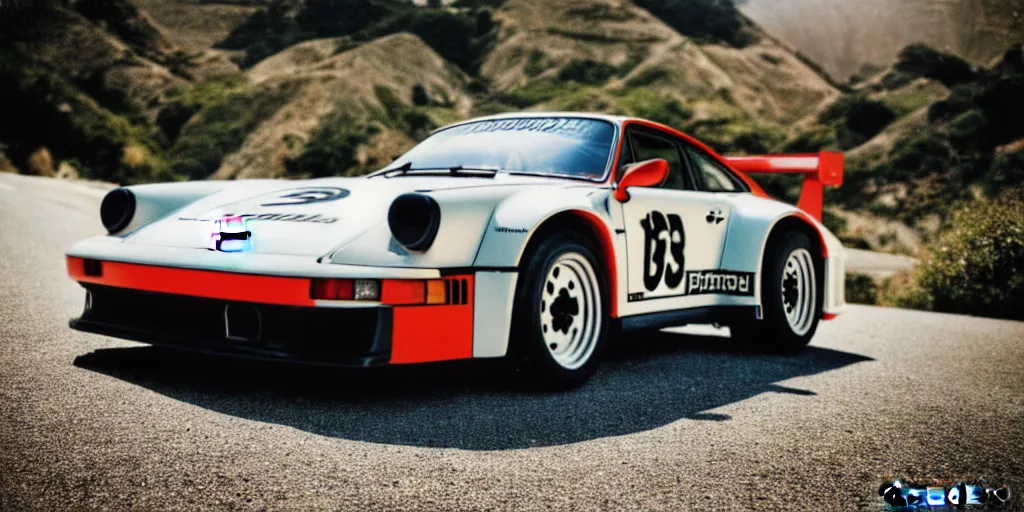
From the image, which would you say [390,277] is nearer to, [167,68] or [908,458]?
[908,458]

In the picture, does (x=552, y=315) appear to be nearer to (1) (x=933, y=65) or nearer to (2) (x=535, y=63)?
(1) (x=933, y=65)

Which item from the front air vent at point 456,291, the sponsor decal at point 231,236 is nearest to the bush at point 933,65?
the front air vent at point 456,291

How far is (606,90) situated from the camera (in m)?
75.5

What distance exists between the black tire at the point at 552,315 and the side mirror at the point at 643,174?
33 cm

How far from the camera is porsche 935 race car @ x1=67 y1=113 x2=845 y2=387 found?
3.16 m

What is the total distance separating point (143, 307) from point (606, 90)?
73950 millimetres

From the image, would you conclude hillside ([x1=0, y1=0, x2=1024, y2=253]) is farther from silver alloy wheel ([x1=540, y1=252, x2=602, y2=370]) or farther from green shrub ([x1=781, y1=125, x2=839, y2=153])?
silver alloy wheel ([x1=540, y1=252, x2=602, y2=370])

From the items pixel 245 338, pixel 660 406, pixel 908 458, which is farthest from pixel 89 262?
pixel 908 458

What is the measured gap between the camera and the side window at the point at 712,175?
5.10 meters

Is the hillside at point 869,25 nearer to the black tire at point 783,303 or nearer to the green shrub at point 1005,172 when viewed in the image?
the green shrub at point 1005,172

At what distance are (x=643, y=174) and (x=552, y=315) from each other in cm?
76

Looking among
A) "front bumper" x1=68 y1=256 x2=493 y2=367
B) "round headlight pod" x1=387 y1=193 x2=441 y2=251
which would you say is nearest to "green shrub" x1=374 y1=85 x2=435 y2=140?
"front bumper" x1=68 y1=256 x2=493 y2=367

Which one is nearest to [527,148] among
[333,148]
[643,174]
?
[643,174]

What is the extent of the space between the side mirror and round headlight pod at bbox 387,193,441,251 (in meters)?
1.05
